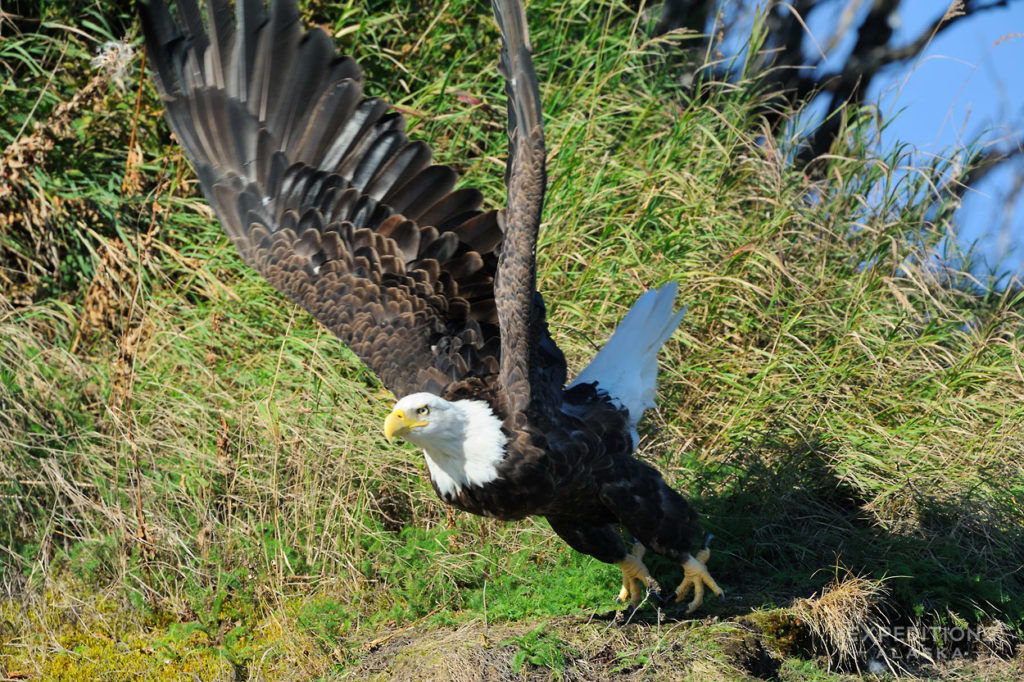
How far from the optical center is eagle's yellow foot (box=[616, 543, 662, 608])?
3936 millimetres

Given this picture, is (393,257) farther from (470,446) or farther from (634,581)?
(634,581)

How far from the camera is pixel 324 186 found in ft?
13.5

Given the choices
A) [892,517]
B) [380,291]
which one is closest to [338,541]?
[380,291]

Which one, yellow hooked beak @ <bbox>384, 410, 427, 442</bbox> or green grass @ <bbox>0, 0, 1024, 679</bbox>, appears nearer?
yellow hooked beak @ <bbox>384, 410, 427, 442</bbox>

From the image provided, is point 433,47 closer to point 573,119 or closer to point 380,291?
point 573,119

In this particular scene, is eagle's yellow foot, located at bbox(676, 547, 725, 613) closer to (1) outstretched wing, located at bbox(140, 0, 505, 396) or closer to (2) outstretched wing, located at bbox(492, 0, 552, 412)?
(2) outstretched wing, located at bbox(492, 0, 552, 412)

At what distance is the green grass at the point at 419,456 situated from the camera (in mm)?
3926

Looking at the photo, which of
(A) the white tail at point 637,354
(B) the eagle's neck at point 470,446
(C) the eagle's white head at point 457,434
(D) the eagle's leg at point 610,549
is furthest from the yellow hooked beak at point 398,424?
(A) the white tail at point 637,354

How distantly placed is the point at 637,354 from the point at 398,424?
1.30 metres

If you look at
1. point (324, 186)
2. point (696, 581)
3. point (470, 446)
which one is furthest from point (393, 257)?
point (696, 581)

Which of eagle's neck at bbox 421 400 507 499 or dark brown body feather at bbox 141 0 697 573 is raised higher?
dark brown body feather at bbox 141 0 697 573

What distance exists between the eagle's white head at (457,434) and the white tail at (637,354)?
76cm

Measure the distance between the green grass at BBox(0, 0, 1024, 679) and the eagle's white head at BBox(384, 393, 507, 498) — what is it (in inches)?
24.9

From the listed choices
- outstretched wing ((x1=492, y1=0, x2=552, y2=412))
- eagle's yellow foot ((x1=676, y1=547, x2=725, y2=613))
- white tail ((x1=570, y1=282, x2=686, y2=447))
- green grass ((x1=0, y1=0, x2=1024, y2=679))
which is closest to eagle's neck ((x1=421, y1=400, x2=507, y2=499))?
outstretched wing ((x1=492, y1=0, x2=552, y2=412))
